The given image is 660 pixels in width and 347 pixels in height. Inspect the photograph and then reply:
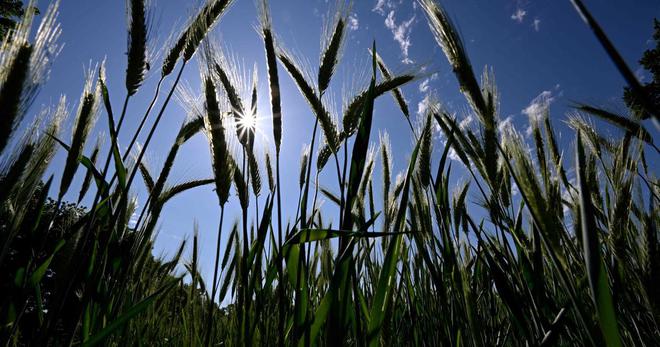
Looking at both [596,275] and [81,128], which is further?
[81,128]

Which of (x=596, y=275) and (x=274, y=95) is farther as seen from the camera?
(x=274, y=95)

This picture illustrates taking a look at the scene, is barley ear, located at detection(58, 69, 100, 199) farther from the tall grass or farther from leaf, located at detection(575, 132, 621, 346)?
leaf, located at detection(575, 132, 621, 346)

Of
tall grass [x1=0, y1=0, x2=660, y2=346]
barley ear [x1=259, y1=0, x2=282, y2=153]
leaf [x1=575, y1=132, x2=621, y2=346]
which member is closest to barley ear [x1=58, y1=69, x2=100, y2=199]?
tall grass [x1=0, y1=0, x2=660, y2=346]

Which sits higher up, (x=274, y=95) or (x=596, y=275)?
(x=274, y=95)

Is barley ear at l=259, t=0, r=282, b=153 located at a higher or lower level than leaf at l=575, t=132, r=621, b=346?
higher

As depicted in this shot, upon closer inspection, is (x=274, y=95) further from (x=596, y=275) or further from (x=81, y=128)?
(x=596, y=275)

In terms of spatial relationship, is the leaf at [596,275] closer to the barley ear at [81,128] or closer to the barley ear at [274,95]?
the barley ear at [274,95]

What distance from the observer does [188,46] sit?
1520 mm

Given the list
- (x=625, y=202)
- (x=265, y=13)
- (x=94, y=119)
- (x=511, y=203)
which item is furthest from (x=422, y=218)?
(x=94, y=119)

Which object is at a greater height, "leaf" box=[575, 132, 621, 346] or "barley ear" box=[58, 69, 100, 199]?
"barley ear" box=[58, 69, 100, 199]

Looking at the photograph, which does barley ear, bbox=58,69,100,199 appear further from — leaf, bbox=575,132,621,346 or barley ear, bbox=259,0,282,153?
leaf, bbox=575,132,621,346

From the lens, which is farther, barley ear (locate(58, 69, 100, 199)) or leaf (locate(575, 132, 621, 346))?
barley ear (locate(58, 69, 100, 199))

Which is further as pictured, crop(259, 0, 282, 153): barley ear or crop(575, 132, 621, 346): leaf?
crop(259, 0, 282, 153): barley ear

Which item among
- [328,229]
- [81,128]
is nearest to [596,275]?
[328,229]
